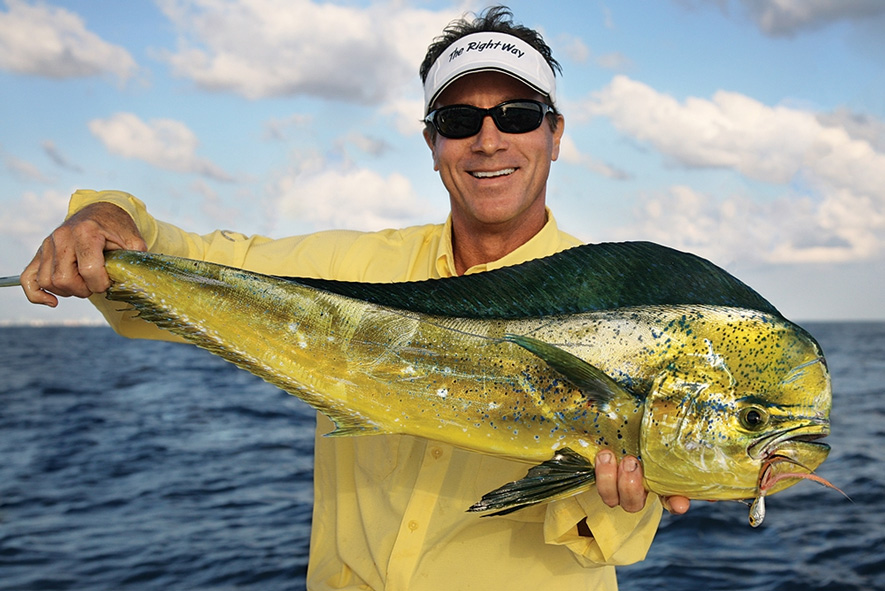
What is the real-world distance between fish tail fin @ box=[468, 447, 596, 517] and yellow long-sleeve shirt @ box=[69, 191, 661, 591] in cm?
33

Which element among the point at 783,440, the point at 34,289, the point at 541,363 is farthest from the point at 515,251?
the point at 34,289

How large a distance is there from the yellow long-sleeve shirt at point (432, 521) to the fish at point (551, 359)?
39 cm

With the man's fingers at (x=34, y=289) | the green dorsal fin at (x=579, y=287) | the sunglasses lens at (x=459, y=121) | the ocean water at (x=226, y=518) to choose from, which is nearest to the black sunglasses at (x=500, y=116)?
the sunglasses lens at (x=459, y=121)

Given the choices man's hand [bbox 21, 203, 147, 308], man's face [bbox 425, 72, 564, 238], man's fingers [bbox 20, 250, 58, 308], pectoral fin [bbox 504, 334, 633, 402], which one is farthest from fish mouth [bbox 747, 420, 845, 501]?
man's fingers [bbox 20, 250, 58, 308]

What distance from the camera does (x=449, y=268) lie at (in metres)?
3.06

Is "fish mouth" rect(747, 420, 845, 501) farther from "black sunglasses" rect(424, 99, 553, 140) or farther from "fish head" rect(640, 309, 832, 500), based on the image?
"black sunglasses" rect(424, 99, 553, 140)

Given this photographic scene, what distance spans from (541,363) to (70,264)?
1.50m

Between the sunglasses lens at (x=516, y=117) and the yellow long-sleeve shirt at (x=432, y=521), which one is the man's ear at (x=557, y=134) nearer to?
the sunglasses lens at (x=516, y=117)

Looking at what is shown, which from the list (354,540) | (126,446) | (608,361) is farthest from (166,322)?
(126,446)

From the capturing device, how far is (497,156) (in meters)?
2.96

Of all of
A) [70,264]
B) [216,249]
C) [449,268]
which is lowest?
[70,264]

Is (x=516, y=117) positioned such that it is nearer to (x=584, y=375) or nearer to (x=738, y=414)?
(x=584, y=375)

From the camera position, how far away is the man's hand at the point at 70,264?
2.32 meters

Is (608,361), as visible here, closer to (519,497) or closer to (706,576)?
(519,497)
